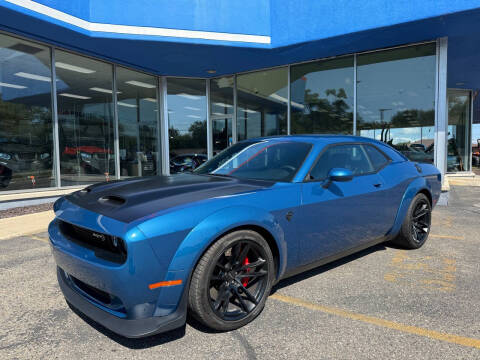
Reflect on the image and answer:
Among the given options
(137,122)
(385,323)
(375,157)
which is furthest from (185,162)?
(385,323)

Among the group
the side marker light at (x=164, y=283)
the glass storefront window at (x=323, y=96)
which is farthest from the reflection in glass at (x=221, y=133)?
the side marker light at (x=164, y=283)

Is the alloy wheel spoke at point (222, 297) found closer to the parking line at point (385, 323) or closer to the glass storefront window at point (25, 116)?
the parking line at point (385, 323)

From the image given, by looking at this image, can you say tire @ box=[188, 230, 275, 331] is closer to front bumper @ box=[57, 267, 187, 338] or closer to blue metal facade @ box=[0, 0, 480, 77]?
front bumper @ box=[57, 267, 187, 338]

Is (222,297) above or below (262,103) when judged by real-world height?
below

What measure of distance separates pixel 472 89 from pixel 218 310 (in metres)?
18.6

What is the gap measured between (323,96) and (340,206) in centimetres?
820

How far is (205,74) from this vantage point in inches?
481

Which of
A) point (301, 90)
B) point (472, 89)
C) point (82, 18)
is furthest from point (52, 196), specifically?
point (472, 89)

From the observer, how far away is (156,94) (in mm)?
12383

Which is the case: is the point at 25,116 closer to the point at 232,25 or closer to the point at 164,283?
the point at 232,25

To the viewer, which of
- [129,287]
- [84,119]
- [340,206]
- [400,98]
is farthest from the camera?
[84,119]

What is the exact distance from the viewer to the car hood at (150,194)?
229 cm

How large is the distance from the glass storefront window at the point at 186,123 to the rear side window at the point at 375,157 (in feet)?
29.9

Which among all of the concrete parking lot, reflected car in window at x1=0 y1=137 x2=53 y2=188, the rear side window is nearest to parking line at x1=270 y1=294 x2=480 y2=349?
the concrete parking lot
